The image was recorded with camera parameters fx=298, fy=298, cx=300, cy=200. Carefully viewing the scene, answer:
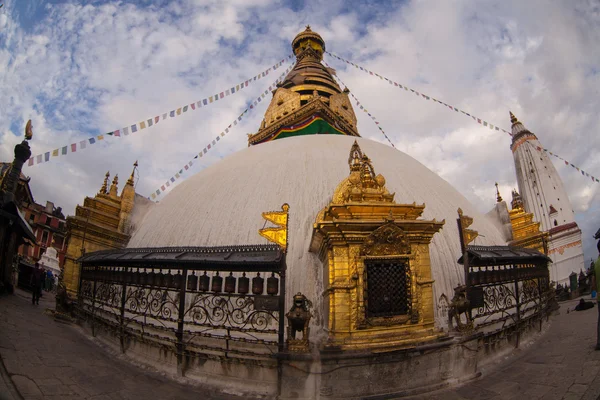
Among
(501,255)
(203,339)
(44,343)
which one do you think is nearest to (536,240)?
(501,255)

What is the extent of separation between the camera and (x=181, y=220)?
679cm

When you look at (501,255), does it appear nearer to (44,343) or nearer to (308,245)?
(308,245)

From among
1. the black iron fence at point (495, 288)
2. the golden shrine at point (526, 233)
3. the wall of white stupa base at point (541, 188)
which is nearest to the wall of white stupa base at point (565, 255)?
the wall of white stupa base at point (541, 188)

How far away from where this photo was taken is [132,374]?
435 cm

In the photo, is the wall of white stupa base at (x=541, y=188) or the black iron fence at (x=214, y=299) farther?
the wall of white stupa base at (x=541, y=188)

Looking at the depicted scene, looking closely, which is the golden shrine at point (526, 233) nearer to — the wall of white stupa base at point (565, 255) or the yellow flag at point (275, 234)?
the yellow flag at point (275, 234)

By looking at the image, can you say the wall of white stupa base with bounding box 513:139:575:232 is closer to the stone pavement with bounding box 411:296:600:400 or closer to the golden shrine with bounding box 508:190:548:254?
the golden shrine with bounding box 508:190:548:254

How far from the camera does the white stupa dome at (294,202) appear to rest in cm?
533

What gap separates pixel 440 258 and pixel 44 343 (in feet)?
22.7

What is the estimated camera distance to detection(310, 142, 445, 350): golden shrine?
3.75 m

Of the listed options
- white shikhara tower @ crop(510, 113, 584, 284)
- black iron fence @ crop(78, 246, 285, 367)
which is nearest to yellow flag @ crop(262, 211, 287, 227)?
black iron fence @ crop(78, 246, 285, 367)

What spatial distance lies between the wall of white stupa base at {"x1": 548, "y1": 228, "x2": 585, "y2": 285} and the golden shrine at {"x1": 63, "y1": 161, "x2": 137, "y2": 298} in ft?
98.4

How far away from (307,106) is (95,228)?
901cm

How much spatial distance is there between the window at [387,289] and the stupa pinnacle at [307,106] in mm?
9495
